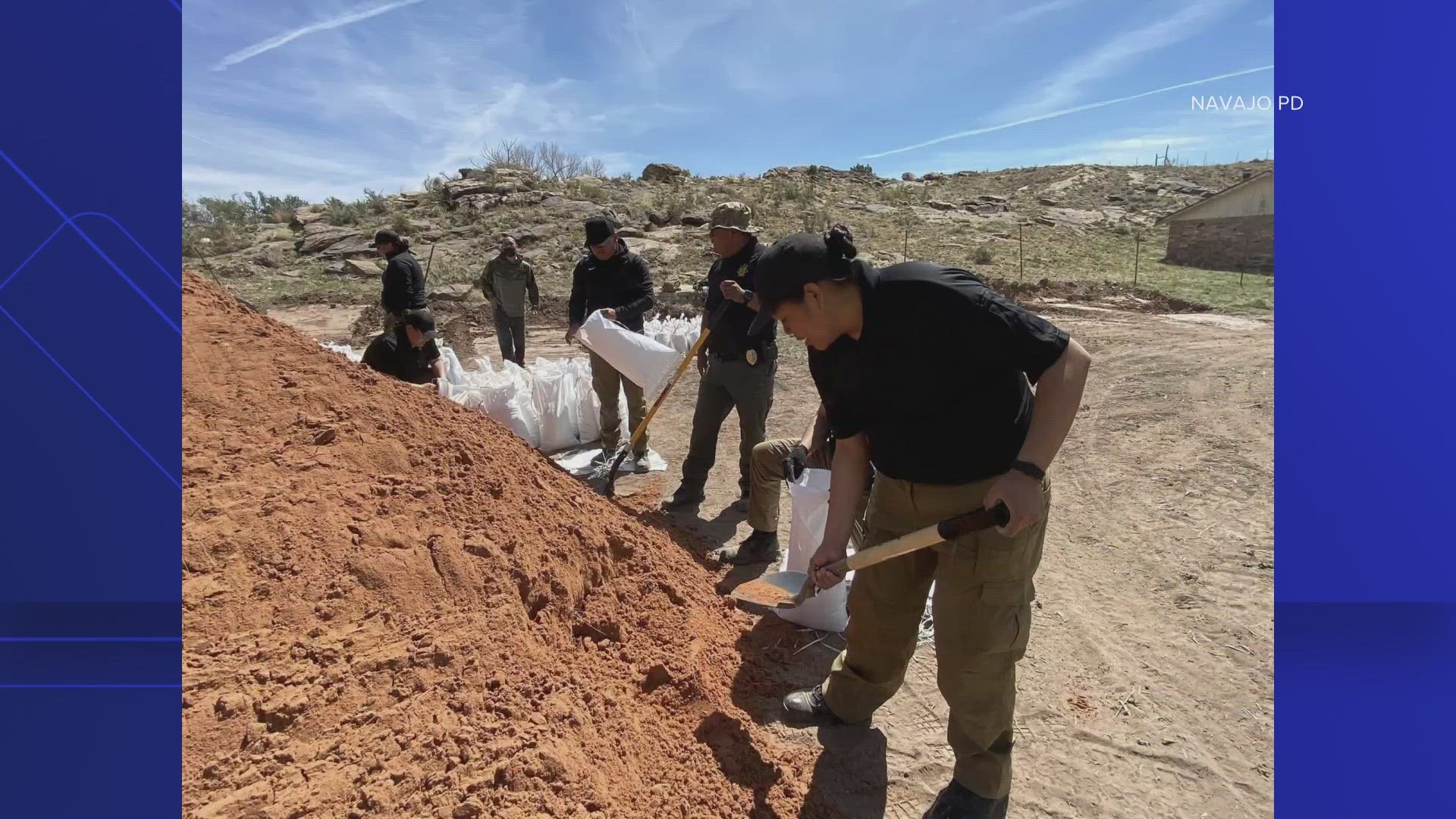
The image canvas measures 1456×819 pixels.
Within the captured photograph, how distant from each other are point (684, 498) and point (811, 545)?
4.92 feet

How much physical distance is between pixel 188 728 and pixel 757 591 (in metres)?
1.66

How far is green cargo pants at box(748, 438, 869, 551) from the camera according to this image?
10.3ft

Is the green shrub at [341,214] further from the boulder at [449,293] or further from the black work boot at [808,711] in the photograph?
the black work boot at [808,711]

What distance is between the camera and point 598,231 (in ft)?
15.1

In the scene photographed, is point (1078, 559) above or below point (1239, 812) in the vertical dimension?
above

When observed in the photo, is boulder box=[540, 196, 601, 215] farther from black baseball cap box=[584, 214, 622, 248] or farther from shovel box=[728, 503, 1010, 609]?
shovel box=[728, 503, 1010, 609]

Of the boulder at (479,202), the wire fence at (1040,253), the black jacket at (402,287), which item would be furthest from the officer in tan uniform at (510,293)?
the boulder at (479,202)

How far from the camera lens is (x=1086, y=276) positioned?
16.6 meters

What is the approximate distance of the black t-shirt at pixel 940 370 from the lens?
177 centimetres

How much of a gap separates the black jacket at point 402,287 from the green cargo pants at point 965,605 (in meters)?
4.25

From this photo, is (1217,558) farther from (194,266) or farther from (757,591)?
(194,266)

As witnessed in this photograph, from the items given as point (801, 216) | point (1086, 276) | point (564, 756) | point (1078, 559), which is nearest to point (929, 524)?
point (564, 756)

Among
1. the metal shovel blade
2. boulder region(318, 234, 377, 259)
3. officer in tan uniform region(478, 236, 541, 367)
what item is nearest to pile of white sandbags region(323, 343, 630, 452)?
officer in tan uniform region(478, 236, 541, 367)

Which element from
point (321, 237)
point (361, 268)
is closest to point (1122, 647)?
point (361, 268)
